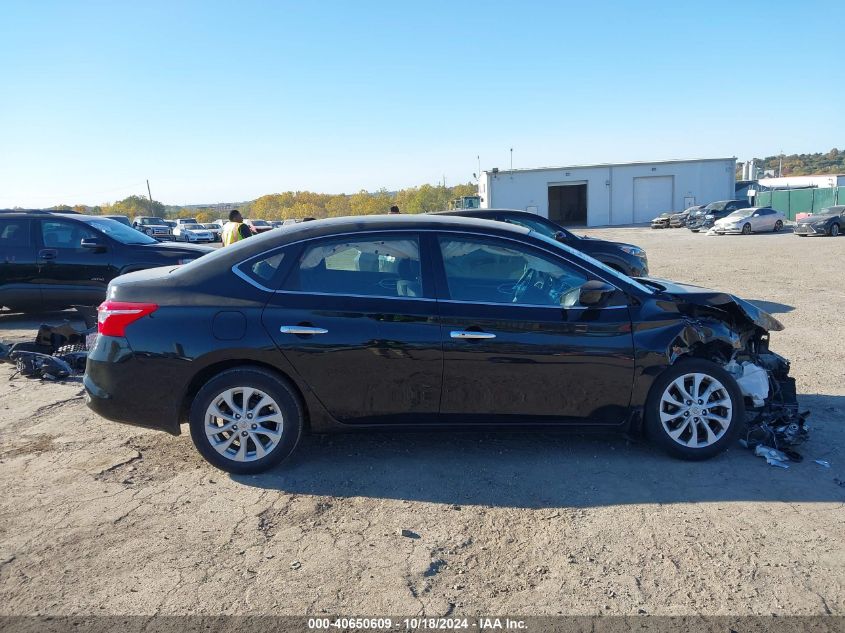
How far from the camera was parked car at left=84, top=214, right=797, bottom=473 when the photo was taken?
14.1 ft

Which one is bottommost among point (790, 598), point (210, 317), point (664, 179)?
point (790, 598)

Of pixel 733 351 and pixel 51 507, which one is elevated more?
pixel 733 351

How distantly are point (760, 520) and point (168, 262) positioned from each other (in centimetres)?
837

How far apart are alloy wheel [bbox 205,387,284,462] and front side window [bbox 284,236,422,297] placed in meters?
0.79

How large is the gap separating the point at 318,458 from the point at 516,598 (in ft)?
6.63

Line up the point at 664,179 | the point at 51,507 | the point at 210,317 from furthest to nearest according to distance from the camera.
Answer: the point at 664,179 < the point at 210,317 < the point at 51,507

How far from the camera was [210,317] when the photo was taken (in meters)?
4.32

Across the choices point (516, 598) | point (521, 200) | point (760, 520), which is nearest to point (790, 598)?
point (760, 520)

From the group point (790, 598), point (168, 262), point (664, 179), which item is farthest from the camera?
point (664, 179)

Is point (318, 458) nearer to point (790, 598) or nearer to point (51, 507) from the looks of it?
point (51, 507)

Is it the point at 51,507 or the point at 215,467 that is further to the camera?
the point at 215,467

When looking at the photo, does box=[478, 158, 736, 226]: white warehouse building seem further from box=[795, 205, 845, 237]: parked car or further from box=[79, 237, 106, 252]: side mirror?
box=[79, 237, 106, 252]: side mirror

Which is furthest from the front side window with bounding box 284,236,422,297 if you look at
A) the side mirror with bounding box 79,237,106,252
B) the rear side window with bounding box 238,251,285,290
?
the side mirror with bounding box 79,237,106,252

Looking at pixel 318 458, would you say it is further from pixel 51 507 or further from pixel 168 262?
pixel 168 262
